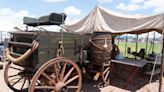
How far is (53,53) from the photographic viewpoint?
4438 mm

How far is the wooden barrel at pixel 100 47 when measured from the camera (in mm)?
5312

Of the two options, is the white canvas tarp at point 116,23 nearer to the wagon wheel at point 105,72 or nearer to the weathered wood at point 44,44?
the wagon wheel at point 105,72

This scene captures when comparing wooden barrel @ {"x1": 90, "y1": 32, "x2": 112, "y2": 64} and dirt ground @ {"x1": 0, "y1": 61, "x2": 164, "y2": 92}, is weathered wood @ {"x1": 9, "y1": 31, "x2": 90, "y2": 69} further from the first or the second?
dirt ground @ {"x1": 0, "y1": 61, "x2": 164, "y2": 92}

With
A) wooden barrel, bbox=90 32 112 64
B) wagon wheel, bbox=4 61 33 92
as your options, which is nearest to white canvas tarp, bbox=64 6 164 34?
wooden barrel, bbox=90 32 112 64

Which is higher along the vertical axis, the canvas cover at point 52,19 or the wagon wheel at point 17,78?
the canvas cover at point 52,19

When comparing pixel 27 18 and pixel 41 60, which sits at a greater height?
pixel 27 18

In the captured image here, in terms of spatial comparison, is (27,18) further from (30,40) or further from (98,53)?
Result: (98,53)

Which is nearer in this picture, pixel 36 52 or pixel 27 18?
pixel 36 52

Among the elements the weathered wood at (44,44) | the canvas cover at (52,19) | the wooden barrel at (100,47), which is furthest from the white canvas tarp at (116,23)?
the canvas cover at (52,19)

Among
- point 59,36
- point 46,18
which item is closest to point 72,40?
point 59,36

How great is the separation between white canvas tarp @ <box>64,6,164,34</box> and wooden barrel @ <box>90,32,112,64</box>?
5.06 ft

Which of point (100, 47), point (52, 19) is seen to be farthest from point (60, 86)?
point (100, 47)

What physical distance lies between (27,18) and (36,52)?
130cm

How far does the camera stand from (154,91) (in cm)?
602
